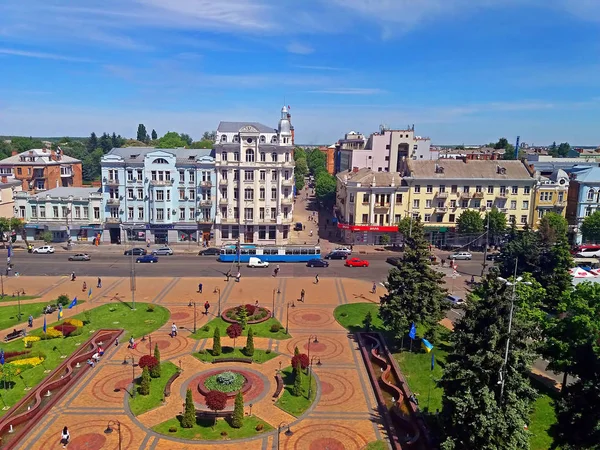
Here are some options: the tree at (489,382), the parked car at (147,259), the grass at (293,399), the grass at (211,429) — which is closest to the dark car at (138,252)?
the parked car at (147,259)

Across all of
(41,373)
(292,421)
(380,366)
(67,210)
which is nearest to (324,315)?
(380,366)

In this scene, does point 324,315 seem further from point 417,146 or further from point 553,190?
point 417,146

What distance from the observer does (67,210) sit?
3076 inches

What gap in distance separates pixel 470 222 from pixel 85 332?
5786 centimetres

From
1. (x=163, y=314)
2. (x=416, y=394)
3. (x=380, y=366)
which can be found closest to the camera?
(x=416, y=394)

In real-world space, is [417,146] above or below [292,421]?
above

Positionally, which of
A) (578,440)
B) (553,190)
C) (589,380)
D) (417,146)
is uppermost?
(417,146)

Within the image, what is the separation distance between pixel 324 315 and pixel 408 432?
66.3 ft

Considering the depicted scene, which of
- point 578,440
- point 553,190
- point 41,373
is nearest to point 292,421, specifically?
point 578,440

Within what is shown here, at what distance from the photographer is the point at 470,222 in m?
75.9

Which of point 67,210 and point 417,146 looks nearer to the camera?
point 67,210

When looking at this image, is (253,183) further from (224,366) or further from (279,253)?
(224,366)

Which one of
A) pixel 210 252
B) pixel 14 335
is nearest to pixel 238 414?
pixel 14 335

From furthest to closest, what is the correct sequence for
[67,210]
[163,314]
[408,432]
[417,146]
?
[417,146], [67,210], [163,314], [408,432]
